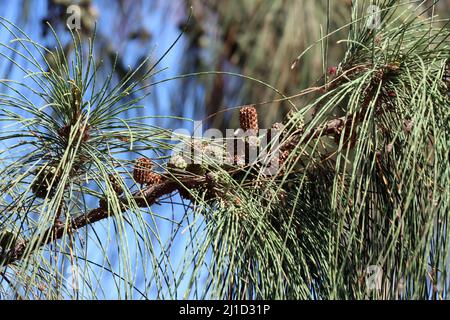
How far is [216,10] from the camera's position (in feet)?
5.70

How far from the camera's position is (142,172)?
2.27ft

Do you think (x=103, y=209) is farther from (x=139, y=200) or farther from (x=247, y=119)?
(x=247, y=119)

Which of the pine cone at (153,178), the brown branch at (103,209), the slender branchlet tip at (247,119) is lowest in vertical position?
the brown branch at (103,209)

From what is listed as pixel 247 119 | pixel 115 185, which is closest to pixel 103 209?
pixel 115 185

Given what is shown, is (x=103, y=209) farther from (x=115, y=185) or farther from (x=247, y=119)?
(x=247, y=119)

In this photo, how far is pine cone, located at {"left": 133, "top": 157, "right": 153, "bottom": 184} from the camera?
0.68m

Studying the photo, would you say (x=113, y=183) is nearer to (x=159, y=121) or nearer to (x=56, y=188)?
(x=56, y=188)

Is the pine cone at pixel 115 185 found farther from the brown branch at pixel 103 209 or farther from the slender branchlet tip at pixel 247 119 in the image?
the slender branchlet tip at pixel 247 119

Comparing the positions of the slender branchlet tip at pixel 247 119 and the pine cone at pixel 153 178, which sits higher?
the slender branchlet tip at pixel 247 119

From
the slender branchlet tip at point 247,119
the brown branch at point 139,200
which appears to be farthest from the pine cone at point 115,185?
the slender branchlet tip at point 247,119

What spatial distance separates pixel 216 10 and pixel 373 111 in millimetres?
1172

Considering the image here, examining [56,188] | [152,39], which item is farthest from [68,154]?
[152,39]

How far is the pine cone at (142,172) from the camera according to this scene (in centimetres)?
68

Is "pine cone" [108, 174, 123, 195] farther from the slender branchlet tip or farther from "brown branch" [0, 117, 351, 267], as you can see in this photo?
the slender branchlet tip
